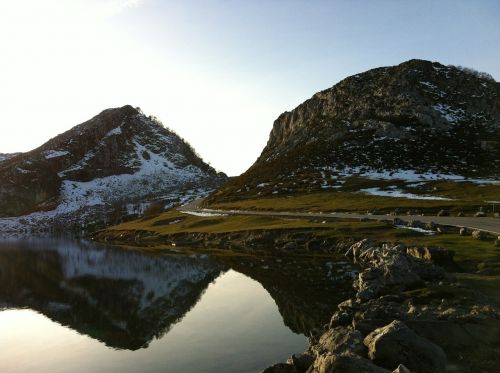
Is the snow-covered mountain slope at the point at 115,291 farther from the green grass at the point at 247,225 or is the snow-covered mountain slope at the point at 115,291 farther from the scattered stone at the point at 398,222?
the scattered stone at the point at 398,222

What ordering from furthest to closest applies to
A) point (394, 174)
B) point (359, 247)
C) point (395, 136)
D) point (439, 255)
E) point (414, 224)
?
point (395, 136) → point (394, 174) → point (414, 224) → point (359, 247) → point (439, 255)

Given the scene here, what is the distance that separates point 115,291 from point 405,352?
134 feet

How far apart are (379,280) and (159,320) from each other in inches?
703

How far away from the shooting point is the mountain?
134 metres

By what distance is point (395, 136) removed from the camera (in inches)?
6186

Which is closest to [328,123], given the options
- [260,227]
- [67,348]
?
[260,227]

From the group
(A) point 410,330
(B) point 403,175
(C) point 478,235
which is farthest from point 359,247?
(B) point 403,175

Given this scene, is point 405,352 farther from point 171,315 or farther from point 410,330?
point 171,315

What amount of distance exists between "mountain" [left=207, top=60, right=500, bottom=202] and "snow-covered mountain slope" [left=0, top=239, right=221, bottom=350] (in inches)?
2678

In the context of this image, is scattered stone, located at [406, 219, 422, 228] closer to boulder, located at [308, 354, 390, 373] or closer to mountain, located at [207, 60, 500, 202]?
boulder, located at [308, 354, 390, 373]

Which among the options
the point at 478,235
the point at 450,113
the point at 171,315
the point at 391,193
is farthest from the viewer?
the point at 450,113

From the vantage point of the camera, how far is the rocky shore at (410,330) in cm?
1709

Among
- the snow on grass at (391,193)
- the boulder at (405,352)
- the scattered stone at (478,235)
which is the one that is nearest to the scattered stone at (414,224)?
the scattered stone at (478,235)

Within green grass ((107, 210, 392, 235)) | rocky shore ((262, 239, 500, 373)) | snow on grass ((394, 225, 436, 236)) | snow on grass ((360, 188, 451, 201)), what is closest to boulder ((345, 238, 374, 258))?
green grass ((107, 210, 392, 235))
